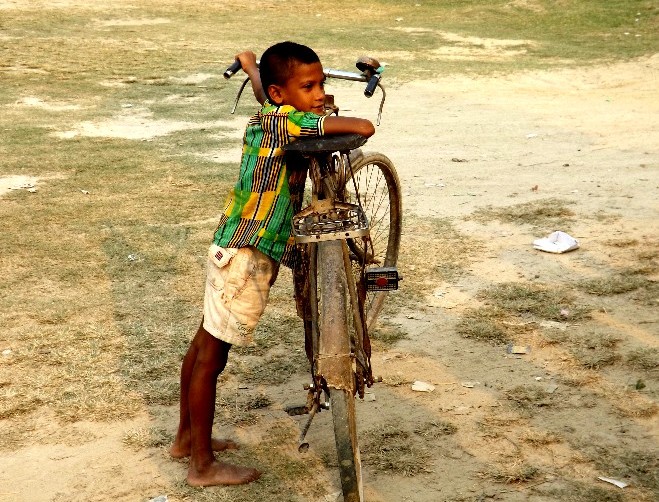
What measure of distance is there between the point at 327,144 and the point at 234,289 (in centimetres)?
63

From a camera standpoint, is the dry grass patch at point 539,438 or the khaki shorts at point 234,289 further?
the dry grass patch at point 539,438

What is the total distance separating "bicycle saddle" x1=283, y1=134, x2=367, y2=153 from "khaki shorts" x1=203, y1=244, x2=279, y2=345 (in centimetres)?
44

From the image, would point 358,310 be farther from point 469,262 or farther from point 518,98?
point 518,98

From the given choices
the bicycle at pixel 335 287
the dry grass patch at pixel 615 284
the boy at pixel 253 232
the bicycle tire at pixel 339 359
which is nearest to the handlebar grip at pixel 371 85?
the bicycle at pixel 335 287

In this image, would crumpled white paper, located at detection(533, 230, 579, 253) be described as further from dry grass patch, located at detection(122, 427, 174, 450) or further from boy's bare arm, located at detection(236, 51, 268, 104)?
dry grass patch, located at detection(122, 427, 174, 450)

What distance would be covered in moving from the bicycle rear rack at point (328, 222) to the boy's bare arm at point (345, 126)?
0.24 metres

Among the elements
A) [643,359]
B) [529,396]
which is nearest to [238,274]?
[529,396]

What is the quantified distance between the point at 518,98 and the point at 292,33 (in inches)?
241

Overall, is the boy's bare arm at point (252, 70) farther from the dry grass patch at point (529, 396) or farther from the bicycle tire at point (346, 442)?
the dry grass patch at point (529, 396)

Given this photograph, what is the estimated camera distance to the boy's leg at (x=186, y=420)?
3465mm

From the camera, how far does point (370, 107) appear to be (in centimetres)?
1064

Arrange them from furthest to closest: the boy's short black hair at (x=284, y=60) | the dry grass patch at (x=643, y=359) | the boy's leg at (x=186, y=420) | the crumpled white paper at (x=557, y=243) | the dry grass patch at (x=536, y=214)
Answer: the dry grass patch at (x=536, y=214)
the crumpled white paper at (x=557, y=243)
the dry grass patch at (x=643, y=359)
the boy's leg at (x=186, y=420)
the boy's short black hair at (x=284, y=60)

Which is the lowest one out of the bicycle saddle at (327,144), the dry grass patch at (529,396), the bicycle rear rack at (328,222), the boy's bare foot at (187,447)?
the boy's bare foot at (187,447)

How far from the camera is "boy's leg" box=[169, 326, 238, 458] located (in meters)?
3.46
